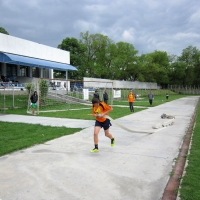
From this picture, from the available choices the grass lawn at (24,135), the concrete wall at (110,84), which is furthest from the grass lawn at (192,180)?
the concrete wall at (110,84)

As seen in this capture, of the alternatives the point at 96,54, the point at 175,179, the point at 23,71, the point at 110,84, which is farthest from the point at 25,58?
the point at 96,54

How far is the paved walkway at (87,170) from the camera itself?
3934 millimetres

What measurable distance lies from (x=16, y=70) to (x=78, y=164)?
92.6 feet

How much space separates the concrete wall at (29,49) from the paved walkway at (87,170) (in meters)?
21.2

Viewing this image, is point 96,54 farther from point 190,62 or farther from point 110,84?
point 190,62

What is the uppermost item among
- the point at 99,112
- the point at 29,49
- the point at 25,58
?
the point at 29,49

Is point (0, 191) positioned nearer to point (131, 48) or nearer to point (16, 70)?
point (16, 70)

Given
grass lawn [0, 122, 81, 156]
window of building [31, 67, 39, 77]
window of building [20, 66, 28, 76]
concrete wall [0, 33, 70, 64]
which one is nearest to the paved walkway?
grass lawn [0, 122, 81, 156]

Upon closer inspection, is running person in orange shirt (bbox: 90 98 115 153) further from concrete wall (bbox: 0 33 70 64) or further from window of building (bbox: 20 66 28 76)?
window of building (bbox: 20 66 28 76)

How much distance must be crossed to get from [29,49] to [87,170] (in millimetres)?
26696

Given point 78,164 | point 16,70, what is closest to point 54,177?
point 78,164

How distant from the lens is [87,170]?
4988 mm

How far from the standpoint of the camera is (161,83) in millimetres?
82438

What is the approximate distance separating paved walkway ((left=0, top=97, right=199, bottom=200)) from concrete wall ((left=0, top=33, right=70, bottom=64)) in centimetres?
2121
